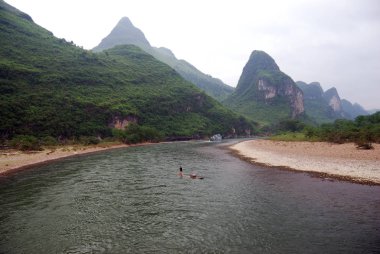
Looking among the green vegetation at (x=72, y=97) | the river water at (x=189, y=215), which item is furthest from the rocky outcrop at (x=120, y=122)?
the river water at (x=189, y=215)

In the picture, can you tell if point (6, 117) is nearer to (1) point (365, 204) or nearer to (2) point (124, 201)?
(2) point (124, 201)

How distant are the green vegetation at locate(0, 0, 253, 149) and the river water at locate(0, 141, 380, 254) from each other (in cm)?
6795

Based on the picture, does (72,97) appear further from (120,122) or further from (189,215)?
(189,215)

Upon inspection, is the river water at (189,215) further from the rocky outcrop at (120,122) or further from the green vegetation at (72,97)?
the rocky outcrop at (120,122)

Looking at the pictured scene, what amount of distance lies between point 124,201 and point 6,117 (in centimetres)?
8063

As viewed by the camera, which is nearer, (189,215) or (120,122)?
(189,215)

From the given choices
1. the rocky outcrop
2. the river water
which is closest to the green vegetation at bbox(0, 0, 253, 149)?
the rocky outcrop

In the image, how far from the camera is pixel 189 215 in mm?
22625

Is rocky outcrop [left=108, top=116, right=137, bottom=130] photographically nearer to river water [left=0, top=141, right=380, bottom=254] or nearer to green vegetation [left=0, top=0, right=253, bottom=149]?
green vegetation [left=0, top=0, right=253, bottom=149]

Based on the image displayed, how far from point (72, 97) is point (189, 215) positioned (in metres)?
116

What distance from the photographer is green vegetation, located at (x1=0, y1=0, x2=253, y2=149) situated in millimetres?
97688

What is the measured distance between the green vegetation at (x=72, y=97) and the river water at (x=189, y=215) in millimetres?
67948

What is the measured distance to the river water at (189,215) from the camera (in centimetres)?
1697

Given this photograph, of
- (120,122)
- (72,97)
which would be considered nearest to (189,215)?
(72,97)
